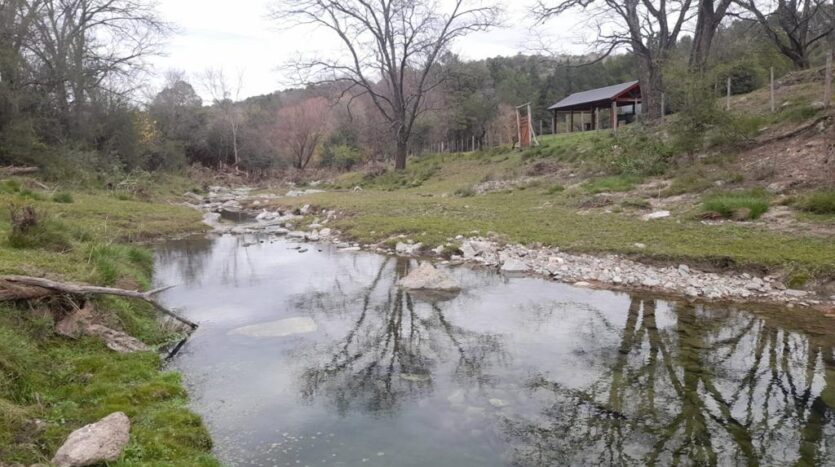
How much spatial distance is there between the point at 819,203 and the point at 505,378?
897 centimetres

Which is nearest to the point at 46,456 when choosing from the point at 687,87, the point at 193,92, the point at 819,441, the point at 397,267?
the point at 819,441

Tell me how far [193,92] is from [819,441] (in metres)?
59.7

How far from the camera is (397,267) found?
1173 centimetres

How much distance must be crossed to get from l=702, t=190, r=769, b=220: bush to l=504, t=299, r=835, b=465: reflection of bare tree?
17.6ft

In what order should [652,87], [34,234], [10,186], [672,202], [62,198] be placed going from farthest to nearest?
[652,87] → [62,198] → [10,186] → [672,202] → [34,234]

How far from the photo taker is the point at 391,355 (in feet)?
22.3

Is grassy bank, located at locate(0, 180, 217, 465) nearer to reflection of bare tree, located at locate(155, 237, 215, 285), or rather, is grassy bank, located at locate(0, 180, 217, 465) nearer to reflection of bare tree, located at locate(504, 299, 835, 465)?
reflection of bare tree, located at locate(155, 237, 215, 285)

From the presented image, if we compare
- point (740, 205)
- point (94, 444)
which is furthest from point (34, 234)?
point (740, 205)

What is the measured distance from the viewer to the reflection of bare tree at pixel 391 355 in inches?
225

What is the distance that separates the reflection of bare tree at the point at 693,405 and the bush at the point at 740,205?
17.6ft

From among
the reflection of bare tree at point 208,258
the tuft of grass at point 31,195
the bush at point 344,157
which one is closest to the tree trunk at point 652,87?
the reflection of bare tree at point 208,258

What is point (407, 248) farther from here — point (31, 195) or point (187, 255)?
point (31, 195)

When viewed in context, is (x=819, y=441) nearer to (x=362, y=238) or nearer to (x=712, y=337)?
(x=712, y=337)

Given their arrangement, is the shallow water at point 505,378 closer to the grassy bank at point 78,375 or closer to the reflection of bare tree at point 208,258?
the grassy bank at point 78,375
